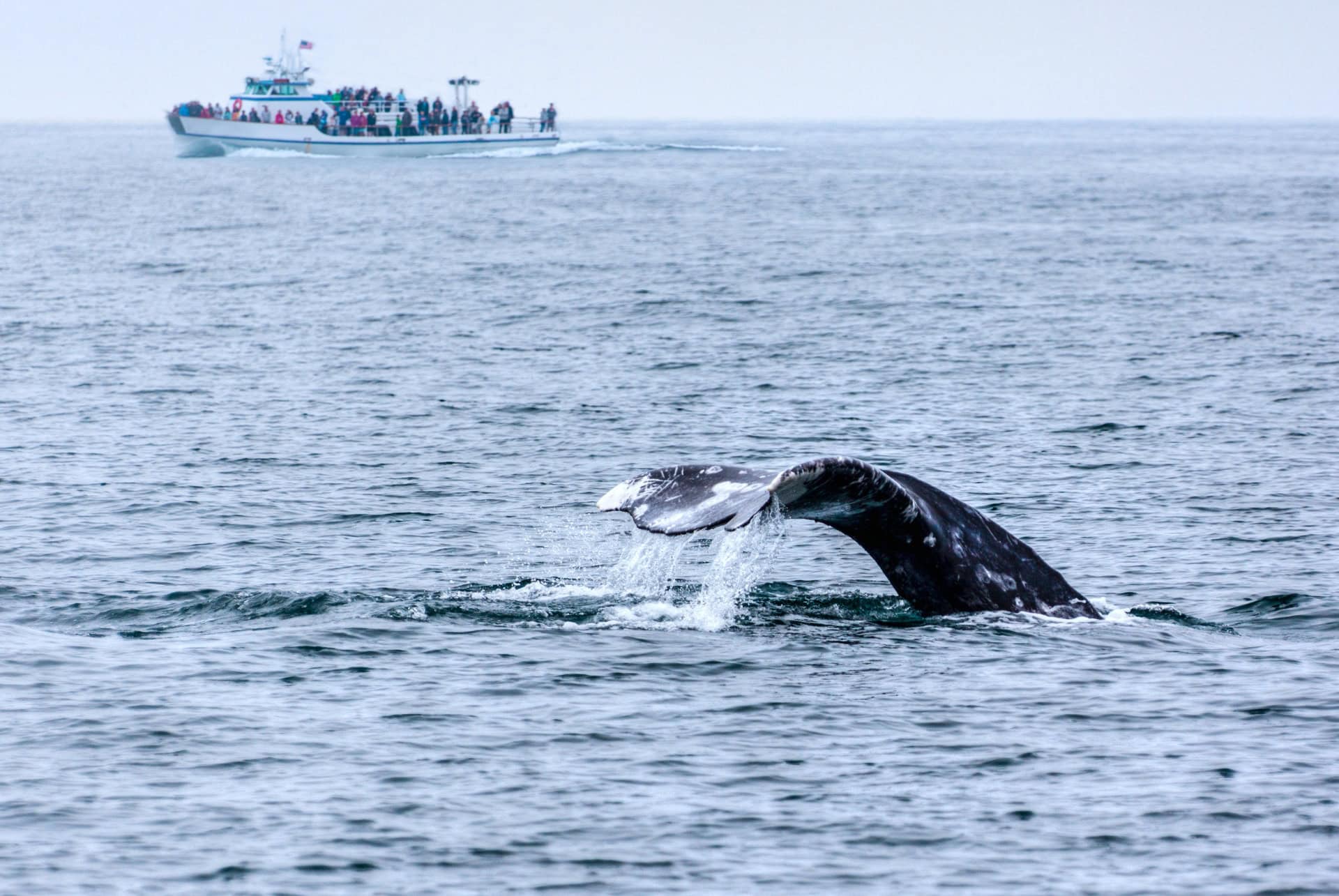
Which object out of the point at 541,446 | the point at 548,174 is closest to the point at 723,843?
the point at 541,446

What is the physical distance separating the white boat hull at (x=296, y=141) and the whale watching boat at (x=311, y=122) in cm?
5

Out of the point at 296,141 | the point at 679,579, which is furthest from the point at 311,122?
the point at 679,579

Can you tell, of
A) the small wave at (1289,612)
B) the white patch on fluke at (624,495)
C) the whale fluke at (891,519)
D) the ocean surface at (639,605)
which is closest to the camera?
the ocean surface at (639,605)

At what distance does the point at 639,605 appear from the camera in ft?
44.7

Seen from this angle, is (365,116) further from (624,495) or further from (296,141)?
(624,495)

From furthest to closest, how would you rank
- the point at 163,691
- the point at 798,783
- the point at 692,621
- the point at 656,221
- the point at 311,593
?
the point at 656,221 → the point at 311,593 → the point at 692,621 → the point at 163,691 → the point at 798,783

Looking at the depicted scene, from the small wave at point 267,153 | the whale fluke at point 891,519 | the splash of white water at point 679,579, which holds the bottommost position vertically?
the small wave at point 267,153

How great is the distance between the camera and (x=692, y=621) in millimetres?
13094

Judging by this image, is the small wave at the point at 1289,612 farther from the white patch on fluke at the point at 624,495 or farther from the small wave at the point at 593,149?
the small wave at the point at 593,149

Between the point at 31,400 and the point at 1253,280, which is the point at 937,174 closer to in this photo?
the point at 1253,280

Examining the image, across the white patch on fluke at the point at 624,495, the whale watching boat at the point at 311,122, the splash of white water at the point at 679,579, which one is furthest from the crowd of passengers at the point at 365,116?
the white patch on fluke at the point at 624,495

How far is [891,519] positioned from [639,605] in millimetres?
3329

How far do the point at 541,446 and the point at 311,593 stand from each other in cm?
798

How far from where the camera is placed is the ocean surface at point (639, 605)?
914cm
